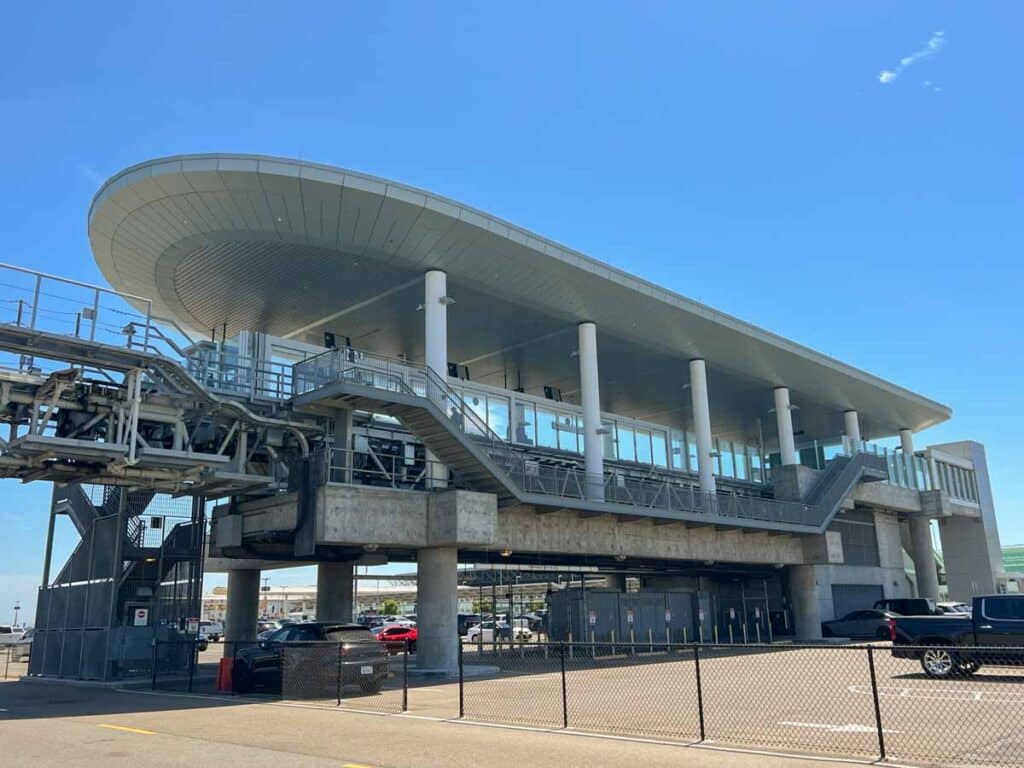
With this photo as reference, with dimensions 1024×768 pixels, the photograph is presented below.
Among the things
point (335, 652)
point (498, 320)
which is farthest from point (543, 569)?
point (335, 652)

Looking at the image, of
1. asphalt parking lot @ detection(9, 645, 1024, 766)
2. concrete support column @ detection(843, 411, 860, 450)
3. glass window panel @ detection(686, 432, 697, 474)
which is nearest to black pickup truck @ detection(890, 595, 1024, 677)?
asphalt parking lot @ detection(9, 645, 1024, 766)

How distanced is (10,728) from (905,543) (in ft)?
186

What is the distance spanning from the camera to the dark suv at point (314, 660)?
56.2 feet

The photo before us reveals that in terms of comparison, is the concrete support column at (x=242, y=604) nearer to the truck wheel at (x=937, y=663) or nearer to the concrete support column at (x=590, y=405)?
the concrete support column at (x=590, y=405)

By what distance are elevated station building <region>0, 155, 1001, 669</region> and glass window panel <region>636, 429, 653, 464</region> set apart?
0.67 feet

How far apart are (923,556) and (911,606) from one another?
17.1 meters

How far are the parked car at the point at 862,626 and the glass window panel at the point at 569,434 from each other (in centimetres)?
1459

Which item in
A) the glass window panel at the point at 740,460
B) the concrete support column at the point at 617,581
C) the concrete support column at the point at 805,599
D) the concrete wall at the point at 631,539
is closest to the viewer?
the concrete wall at the point at 631,539

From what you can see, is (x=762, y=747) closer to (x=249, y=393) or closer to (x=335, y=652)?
(x=335, y=652)

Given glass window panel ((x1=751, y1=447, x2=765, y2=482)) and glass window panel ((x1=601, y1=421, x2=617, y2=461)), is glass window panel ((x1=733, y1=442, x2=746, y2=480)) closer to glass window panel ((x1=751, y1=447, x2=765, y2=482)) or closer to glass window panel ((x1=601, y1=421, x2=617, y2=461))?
glass window panel ((x1=751, y1=447, x2=765, y2=482))

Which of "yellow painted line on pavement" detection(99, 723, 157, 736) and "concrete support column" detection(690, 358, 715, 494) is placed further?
"concrete support column" detection(690, 358, 715, 494)

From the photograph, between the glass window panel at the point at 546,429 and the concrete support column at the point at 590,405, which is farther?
the glass window panel at the point at 546,429

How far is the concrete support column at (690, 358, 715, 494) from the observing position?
119 ft

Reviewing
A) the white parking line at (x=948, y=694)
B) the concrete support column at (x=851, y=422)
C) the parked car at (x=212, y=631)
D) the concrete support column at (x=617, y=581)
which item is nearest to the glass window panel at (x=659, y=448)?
the concrete support column at (x=617, y=581)
